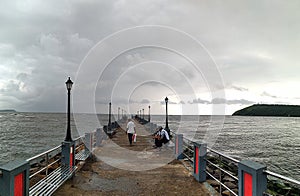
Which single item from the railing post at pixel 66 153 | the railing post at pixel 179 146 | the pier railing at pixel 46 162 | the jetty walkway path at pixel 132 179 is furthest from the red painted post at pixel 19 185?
the railing post at pixel 179 146

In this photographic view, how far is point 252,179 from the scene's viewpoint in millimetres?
4926

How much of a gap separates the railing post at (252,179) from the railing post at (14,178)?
4.35 meters

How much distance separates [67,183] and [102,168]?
2.34 m

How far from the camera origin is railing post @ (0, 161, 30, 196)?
15.2 ft

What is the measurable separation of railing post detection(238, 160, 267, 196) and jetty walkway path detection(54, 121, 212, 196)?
187 centimetres

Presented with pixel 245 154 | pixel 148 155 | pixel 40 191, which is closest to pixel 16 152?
pixel 148 155

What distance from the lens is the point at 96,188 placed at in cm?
745

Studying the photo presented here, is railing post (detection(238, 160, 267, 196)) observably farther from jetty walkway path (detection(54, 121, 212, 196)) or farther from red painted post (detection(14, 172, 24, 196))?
red painted post (detection(14, 172, 24, 196))

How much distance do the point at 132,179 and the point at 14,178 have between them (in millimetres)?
4279

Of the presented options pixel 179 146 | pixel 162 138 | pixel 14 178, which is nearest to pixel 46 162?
pixel 14 178

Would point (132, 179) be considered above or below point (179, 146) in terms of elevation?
below

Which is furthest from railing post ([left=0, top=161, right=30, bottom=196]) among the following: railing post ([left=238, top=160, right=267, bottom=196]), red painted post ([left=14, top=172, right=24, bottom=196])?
railing post ([left=238, top=160, right=267, bottom=196])

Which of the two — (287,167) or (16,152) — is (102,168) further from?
(16,152)

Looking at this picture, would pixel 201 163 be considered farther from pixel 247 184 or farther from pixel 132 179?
pixel 247 184
